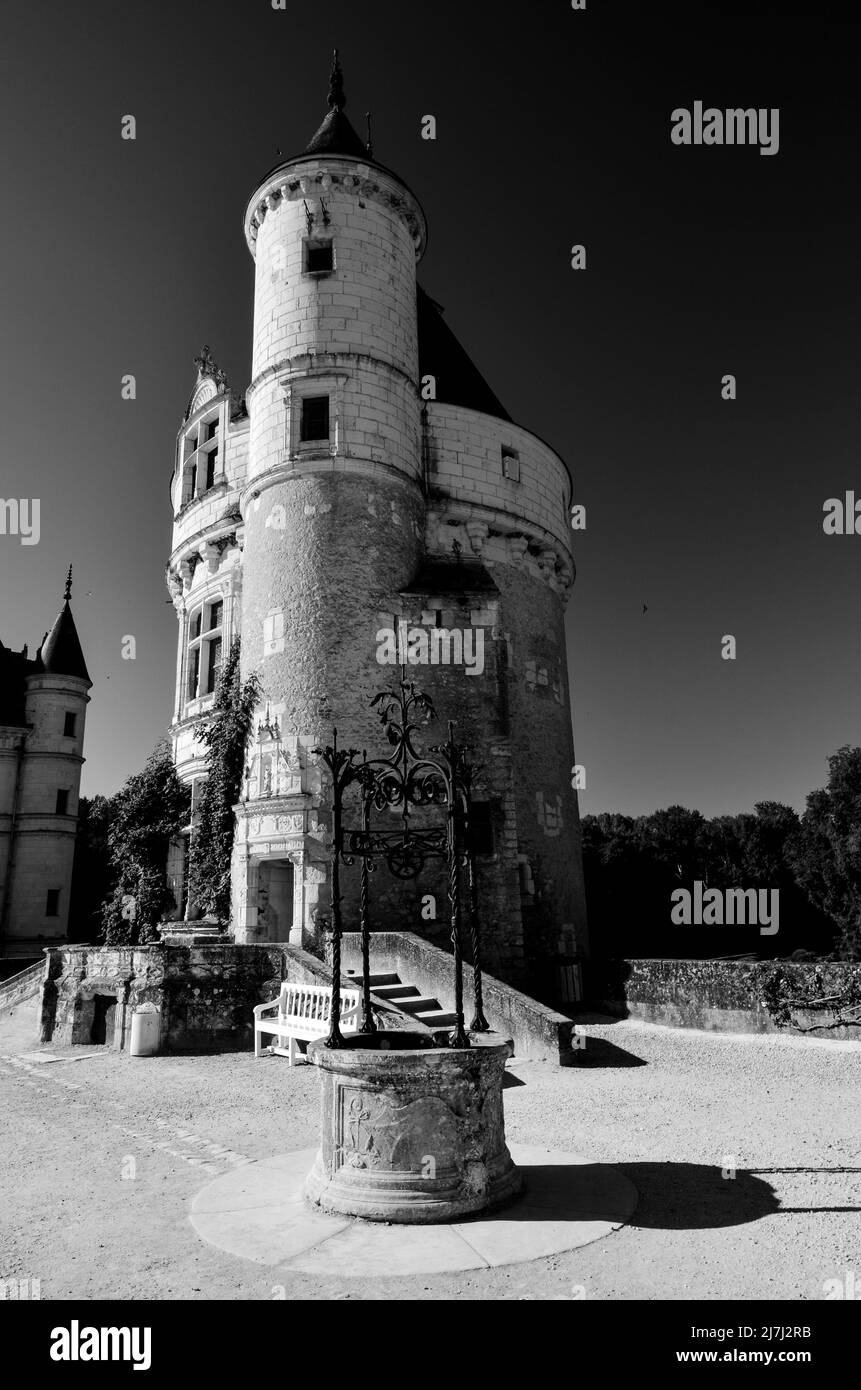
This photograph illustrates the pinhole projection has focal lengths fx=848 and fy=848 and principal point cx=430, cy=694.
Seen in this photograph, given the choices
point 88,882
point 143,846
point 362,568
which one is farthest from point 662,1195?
point 88,882

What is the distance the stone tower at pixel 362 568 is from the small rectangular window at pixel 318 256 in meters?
0.05

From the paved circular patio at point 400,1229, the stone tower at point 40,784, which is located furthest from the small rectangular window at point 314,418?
the stone tower at point 40,784

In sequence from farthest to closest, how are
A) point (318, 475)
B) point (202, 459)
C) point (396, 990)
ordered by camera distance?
point (202, 459) < point (318, 475) < point (396, 990)

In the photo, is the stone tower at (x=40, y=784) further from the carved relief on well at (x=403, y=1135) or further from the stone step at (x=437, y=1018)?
the carved relief on well at (x=403, y=1135)

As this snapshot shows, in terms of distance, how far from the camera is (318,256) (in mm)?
19812

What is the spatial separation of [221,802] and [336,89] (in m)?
19.0

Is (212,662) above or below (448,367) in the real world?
below

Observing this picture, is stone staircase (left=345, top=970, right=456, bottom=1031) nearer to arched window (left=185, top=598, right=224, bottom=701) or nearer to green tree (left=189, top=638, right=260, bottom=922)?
green tree (left=189, top=638, right=260, bottom=922)

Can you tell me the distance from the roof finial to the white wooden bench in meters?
22.0

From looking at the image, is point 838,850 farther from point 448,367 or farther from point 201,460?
point 201,460

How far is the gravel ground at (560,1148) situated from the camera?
4.38 meters

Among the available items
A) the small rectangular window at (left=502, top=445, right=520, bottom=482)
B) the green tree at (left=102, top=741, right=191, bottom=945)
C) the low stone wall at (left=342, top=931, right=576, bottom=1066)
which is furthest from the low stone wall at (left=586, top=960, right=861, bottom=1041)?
the small rectangular window at (left=502, top=445, right=520, bottom=482)

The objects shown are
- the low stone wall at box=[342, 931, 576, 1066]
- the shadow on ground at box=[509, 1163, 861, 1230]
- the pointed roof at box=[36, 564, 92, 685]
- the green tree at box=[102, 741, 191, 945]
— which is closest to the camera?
the shadow on ground at box=[509, 1163, 861, 1230]

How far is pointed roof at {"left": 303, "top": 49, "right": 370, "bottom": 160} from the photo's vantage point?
20188mm
